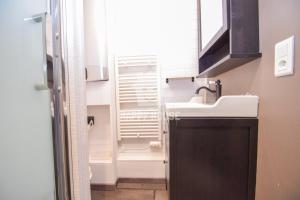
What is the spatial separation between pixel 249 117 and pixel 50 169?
1.12 metres

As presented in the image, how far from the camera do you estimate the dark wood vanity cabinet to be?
35.6 inches

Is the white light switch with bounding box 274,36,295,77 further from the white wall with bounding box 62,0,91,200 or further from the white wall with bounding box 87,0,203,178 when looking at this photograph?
the white wall with bounding box 87,0,203,178

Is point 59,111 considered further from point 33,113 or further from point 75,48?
point 75,48

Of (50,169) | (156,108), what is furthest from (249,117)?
(156,108)

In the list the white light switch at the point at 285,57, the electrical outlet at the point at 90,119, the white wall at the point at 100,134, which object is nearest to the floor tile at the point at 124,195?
Answer: the white wall at the point at 100,134

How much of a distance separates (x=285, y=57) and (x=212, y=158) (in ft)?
1.90

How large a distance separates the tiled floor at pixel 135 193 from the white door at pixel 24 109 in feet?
3.09

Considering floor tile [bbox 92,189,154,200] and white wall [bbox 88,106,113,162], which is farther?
white wall [bbox 88,106,113,162]

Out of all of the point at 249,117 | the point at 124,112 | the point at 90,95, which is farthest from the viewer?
the point at 124,112

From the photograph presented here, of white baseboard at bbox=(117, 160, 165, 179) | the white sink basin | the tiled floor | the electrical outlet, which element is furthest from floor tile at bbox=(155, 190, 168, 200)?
the white sink basin

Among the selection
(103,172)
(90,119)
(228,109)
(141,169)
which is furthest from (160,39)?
(103,172)

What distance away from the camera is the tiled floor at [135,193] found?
1.80 m

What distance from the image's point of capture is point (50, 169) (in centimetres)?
99

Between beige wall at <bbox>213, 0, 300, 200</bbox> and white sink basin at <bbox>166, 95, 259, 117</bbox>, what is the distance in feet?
0.14
